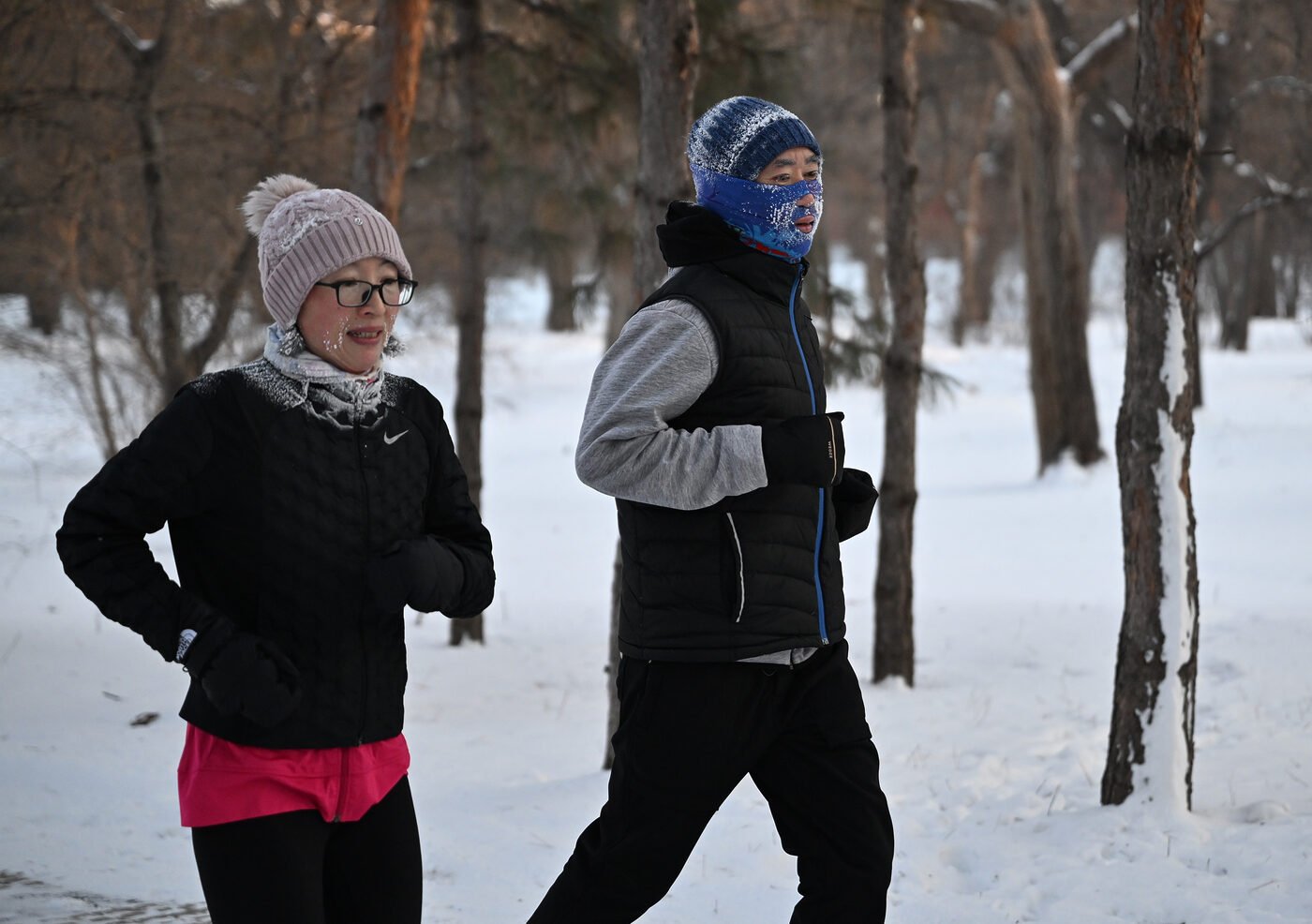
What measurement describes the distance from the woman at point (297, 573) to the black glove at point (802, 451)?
0.59m

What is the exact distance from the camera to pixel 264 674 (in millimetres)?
2299

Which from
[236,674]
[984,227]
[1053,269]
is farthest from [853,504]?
[984,227]

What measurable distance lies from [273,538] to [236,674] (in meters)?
0.26

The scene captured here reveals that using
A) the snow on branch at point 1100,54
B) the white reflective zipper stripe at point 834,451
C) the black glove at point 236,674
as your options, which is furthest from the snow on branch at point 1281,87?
the black glove at point 236,674

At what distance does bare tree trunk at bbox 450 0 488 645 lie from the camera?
9.49 meters

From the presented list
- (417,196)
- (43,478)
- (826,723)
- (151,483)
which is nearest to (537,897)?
(826,723)

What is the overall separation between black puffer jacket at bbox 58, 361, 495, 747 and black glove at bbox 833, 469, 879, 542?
2.98 ft

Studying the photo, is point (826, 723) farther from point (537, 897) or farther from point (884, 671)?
point (884, 671)

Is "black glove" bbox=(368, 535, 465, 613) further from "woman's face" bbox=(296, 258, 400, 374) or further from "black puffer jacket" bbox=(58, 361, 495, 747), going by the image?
"woman's face" bbox=(296, 258, 400, 374)

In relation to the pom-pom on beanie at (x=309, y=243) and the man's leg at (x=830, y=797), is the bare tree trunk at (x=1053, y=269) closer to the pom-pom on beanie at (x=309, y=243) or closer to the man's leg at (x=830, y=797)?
the man's leg at (x=830, y=797)

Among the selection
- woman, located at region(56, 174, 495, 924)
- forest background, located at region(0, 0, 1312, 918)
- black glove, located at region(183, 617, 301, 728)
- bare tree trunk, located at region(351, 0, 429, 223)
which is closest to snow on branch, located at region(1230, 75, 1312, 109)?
forest background, located at region(0, 0, 1312, 918)

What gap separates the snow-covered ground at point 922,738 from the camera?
431cm

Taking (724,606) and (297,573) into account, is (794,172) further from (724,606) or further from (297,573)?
(297,573)

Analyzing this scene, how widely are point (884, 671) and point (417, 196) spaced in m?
9.80
